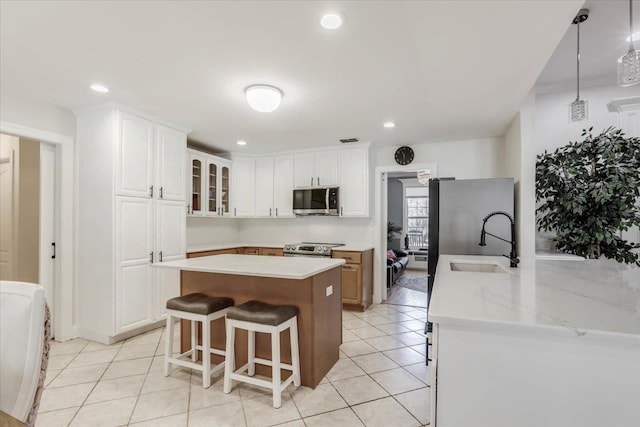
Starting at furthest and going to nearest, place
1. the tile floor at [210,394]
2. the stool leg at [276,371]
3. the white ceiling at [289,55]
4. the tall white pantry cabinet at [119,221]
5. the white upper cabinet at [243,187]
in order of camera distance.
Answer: the white upper cabinet at [243,187], the tall white pantry cabinet at [119,221], the stool leg at [276,371], the tile floor at [210,394], the white ceiling at [289,55]

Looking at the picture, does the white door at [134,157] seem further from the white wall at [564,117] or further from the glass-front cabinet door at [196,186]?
the white wall at [564,117]

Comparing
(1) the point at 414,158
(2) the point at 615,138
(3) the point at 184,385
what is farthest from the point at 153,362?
(2) the point at 615,138

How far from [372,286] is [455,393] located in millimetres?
3907

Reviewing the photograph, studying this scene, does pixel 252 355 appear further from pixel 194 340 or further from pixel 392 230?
pixel 392 230

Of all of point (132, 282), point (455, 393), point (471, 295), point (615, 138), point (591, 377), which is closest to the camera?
point (591, 377)

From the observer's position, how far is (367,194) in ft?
15.0

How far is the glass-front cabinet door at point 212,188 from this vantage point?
4637 millimetres

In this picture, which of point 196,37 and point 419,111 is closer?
point 196,37

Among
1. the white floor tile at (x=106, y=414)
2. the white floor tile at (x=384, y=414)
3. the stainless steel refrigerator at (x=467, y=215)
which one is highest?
the stainless steel refrigerator at (x=467, y=215)

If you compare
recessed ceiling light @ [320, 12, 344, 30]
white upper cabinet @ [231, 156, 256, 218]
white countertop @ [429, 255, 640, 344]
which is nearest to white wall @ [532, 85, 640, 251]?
white countertop @ [429, 255, 640, 344]

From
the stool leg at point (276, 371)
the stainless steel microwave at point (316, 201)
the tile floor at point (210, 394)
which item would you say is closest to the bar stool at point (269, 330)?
the stool leg at point (276, 371)

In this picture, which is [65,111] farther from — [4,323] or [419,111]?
[419,111]

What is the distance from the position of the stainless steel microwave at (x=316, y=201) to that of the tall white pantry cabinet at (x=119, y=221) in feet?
6.40

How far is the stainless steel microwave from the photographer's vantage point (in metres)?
A: 4.64
